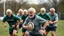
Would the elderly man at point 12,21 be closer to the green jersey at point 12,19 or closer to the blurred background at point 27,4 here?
the green jersey at point 12,19

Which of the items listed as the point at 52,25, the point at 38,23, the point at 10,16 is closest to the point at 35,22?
the point at 38,23

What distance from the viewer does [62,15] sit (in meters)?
77.1

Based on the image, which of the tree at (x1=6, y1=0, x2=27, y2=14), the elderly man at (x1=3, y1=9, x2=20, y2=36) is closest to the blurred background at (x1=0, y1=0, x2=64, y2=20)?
the tree at (x1=6, y1=0, x2=27, y2=14)

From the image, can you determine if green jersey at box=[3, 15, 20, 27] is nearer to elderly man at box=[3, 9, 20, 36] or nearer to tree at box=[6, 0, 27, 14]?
elderly man at box=[3, 9, 20, 36]

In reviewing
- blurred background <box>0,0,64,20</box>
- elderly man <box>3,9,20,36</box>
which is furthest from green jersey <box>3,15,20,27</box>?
blurred background <box>0,0,64,20</box>

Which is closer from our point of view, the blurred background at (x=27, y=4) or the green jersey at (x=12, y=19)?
the green jersey at (x=12, y=19)

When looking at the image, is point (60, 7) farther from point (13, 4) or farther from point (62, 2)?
point (13, 4)

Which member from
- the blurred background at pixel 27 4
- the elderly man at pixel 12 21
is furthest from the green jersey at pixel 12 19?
the blurred background at pixel 27 4

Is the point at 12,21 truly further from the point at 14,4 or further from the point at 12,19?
the point at 14,4

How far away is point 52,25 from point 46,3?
71915 mm

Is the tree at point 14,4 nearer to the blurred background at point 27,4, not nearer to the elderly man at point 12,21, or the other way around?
the blurred background at point 27,4

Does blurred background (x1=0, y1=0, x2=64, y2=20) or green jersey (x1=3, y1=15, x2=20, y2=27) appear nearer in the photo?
green jersey (x1=3, y1=15, x2=20, y2=27)

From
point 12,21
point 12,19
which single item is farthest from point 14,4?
point 12,19

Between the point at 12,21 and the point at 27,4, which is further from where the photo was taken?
the point at 27,4
